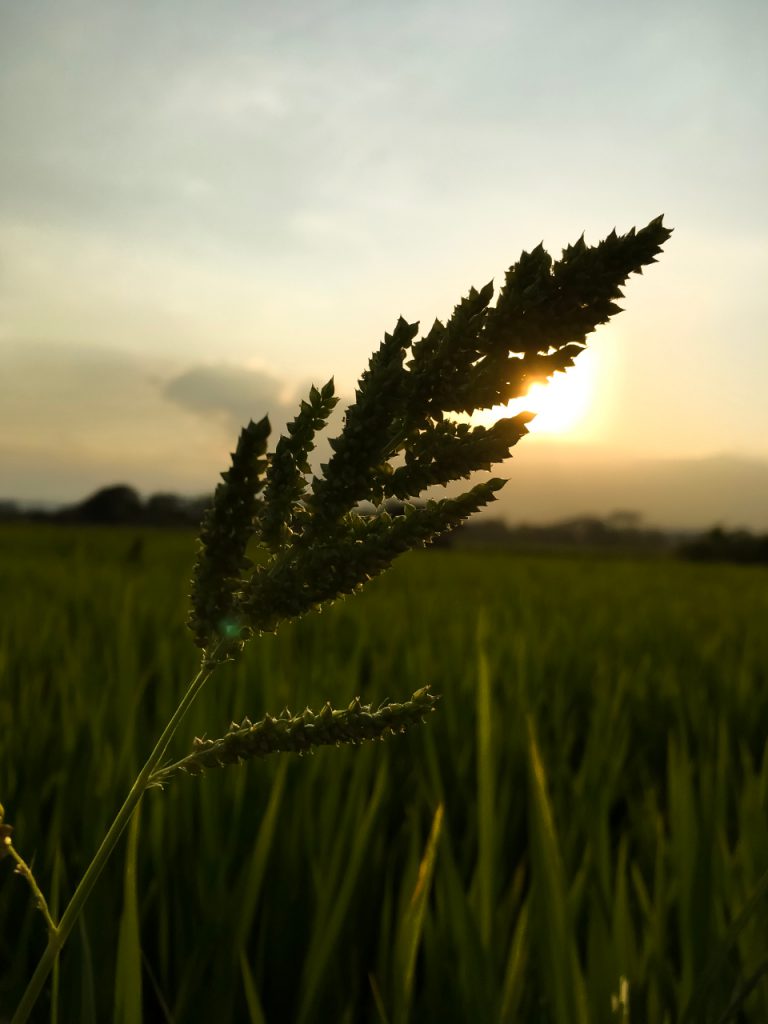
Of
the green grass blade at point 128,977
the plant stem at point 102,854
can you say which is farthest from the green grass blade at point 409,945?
the plant stem at point 102,854

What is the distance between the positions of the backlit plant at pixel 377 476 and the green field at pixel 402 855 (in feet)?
1.84

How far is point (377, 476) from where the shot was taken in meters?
0.54

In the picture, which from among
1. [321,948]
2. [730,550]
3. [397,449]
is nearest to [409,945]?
[321,948]

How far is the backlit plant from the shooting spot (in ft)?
1.67

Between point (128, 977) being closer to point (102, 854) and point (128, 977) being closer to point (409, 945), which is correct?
point (409, 945)

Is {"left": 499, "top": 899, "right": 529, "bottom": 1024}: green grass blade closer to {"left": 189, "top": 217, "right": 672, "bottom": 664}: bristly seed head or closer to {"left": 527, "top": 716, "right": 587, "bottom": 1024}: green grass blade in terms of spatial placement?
{"left": 527, "top": 716, "right": 587, "bottom": 1024}: green grass blade

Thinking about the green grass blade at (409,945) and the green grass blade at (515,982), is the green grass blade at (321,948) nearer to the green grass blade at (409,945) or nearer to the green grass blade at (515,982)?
the green grass blade at (409,945)

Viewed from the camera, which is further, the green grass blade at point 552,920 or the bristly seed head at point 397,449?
the green grass blade at point 552,920

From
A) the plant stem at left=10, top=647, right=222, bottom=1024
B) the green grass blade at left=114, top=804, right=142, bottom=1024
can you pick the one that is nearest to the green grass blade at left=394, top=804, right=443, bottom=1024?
the green grass blade at left=114, top=804, right=142, bottom=1024

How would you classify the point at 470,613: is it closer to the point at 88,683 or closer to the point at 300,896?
the point at 88,683

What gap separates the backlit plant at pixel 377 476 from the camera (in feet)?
1.67

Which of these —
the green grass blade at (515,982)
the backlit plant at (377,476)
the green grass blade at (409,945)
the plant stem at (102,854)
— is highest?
the backlit plant at (377,476)

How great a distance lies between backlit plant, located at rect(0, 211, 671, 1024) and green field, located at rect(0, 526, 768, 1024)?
562 mm

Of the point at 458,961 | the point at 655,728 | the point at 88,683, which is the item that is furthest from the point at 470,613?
the point at 458,961
